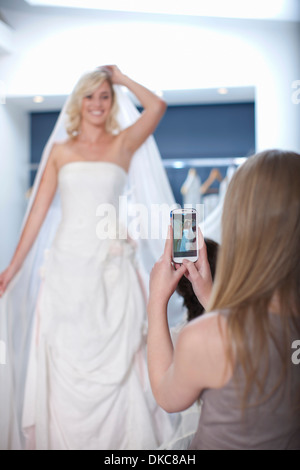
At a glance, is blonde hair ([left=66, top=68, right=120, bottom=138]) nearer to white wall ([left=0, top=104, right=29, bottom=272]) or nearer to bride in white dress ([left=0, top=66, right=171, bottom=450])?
bride in white dress ([left=0, top=66, right=171, bottom=450])

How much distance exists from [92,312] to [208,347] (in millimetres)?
1045

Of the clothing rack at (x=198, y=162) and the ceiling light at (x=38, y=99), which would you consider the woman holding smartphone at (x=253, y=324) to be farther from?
the clothing rack at (x=198, y=162)

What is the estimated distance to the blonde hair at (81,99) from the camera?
1.77 metres

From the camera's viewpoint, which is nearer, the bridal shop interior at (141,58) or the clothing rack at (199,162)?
the bridal shop interior at (141,58)

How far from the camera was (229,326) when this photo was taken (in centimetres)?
75

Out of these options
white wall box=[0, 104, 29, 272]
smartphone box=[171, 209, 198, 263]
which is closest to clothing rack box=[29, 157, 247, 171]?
white wall box=[0, 104, 29, 272]

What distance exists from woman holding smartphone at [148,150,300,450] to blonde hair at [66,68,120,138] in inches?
43.7

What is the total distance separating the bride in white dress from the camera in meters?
1.73

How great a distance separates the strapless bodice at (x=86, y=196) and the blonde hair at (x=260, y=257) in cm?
103

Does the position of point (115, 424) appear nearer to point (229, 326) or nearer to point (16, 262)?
point (16, 262)

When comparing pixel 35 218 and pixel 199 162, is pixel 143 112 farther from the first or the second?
pixel 199 162

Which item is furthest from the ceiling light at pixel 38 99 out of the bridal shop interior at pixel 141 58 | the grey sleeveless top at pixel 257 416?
the grey sleeveless top at pixel 257 416

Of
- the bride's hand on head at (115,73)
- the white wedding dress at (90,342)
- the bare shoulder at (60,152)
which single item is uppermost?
the bride's hand on head at (115,73)

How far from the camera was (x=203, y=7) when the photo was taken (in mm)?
1729
